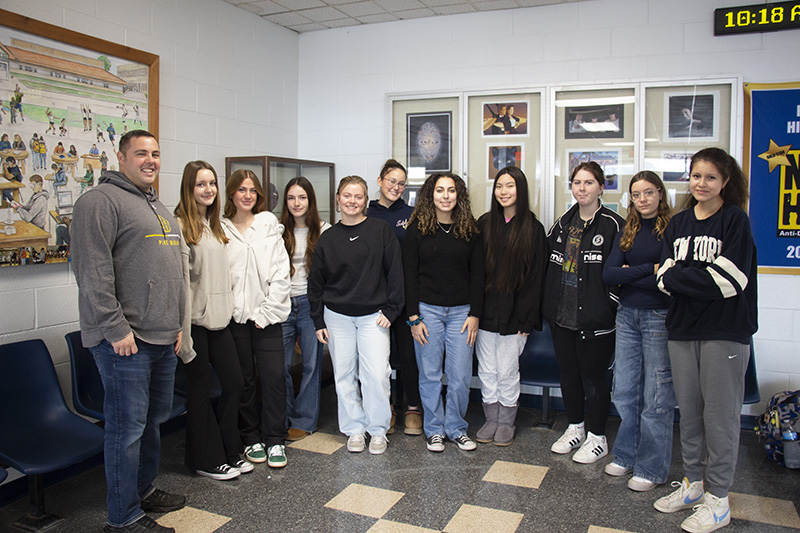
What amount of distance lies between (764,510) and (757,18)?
2707 millimetres

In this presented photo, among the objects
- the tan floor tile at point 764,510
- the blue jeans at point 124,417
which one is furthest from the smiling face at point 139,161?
the tan floor tile at point 764,510

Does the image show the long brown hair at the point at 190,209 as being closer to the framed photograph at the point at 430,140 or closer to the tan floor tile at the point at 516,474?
the tan floor tile at the point at 516,474

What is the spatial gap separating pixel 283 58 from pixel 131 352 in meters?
3.06

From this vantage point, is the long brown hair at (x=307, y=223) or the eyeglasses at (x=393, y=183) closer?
the long brown hair at (x=307, y=223)

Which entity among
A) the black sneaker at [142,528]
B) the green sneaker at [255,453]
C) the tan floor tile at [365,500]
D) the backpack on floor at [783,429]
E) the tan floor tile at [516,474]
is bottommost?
the tan floor tile at [365,500]

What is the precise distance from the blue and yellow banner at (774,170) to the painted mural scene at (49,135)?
3618mm

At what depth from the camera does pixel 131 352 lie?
2301 mm

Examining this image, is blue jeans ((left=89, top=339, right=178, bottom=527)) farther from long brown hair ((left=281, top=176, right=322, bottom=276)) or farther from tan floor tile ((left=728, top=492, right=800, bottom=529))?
tan floor tile ((left=728, top=492, right=800, bottom=529))

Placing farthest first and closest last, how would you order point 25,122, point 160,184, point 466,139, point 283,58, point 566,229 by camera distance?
point 283,58, point 466,139, point 160,184, point 566,229, point 25,122

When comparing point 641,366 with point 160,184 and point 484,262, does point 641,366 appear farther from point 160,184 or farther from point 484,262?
point 160,184

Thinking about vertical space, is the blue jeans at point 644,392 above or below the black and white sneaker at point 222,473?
above

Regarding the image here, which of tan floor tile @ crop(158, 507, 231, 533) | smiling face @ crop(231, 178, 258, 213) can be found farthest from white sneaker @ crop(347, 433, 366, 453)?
smiling face @ crop(231, 178, 258, 213)

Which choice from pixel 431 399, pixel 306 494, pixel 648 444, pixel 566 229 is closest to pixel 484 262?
pixel 566 229

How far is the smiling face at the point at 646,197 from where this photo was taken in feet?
9.36
